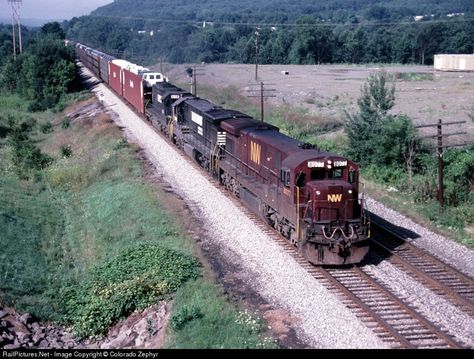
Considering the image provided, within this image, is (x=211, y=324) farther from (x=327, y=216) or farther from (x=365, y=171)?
(x=365, y=171)

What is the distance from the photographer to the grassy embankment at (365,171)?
80.6 ft

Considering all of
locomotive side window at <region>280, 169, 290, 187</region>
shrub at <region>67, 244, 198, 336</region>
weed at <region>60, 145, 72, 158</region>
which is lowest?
shrub at <region>67, 244, 198, 336</region>

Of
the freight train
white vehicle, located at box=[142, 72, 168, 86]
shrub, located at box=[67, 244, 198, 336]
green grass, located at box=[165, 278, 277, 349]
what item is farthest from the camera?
white vehicle, located at box=[142, 72, 168, 86]

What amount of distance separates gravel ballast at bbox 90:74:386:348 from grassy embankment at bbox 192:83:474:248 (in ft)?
24.2

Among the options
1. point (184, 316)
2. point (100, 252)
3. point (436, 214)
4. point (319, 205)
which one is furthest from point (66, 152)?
point (184, 316)

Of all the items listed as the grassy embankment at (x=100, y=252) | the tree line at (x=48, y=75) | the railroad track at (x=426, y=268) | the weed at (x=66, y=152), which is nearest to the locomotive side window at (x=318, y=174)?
the railroad track at (x=426, y=268)

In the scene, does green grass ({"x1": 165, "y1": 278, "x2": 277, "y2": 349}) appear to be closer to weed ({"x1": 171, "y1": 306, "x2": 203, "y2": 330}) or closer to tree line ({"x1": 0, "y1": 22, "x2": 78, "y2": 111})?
weed ({"x1": 171, "y1": 306, "x2": 203, "y2": 330})

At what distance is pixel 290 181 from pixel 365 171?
14806mm

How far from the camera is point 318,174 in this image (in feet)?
64.2

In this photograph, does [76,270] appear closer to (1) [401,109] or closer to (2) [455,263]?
(2) [455,263]

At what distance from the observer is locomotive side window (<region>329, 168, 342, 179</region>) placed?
1969 cm

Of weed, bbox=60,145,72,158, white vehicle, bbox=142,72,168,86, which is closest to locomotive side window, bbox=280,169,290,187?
weed, bbox=60,145,72,158

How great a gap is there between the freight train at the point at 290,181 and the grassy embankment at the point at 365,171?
388cm

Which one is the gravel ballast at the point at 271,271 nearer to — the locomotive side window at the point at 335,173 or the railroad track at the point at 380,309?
the railroad track at the point at 380,309
